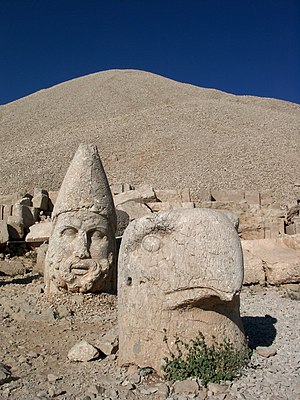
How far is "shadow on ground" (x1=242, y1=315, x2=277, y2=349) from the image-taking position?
4297mm

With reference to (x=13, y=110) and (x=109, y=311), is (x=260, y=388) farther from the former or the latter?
(x=13, y=110)

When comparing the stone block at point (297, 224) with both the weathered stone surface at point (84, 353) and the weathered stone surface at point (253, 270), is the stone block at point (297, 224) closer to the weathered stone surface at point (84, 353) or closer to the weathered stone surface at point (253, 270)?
the weathered stone surface at point (253, 270)

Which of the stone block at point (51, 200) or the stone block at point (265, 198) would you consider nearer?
the stone block at point (51, 200)

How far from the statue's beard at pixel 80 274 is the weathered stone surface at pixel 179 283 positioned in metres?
2.19

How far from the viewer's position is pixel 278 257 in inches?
295

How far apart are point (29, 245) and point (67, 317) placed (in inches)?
200

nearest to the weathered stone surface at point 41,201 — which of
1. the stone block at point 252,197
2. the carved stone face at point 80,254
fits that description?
the stone block at point 252,197

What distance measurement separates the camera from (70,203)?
6.22 m

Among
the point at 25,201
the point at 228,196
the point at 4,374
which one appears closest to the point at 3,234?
the point at 25,201

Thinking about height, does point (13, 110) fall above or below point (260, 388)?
above

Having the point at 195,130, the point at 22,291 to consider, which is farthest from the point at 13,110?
the point at 22,291

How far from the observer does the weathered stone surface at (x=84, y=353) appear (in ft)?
13.7

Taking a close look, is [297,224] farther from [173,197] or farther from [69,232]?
[69,232]

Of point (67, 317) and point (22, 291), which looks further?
point (22, 291)
